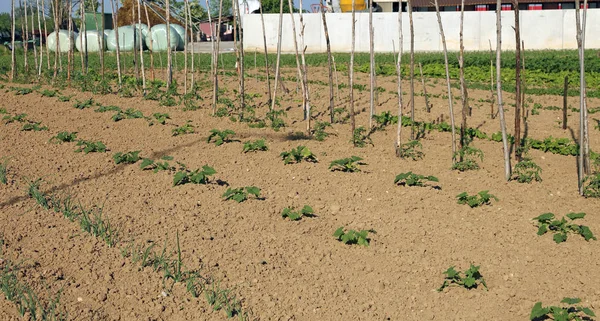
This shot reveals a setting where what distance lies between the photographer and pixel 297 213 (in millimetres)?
5715

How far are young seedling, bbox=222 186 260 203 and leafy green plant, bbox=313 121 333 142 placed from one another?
90.8 inches

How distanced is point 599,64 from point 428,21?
37.5ft

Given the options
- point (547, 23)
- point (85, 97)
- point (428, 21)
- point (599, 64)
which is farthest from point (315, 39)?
point (85, 97)

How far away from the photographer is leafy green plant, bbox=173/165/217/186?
640cm

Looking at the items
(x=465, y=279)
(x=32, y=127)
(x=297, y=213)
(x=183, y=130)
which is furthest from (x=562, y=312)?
(x=32, y=127)

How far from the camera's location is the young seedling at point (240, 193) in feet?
19.5

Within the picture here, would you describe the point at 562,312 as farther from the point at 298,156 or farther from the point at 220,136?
the point at 220,136

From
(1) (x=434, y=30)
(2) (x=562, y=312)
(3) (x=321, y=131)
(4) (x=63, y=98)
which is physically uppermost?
(1) (x=434, y=30)

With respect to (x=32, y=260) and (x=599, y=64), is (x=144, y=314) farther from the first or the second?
(x=599, y=64)

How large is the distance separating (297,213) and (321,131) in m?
2.95

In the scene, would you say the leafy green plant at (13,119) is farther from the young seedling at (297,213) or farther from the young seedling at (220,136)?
the young seedling at (297,213)

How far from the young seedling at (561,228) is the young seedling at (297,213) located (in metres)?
1.61

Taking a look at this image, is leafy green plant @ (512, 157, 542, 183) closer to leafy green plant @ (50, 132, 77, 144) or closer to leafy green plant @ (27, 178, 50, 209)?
leafy green plant @ (27, 178, 50, 209)

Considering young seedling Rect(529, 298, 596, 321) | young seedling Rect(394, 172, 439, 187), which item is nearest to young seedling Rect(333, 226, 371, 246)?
young seedling Rect(394, 172, 439, 187)
